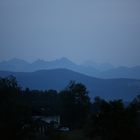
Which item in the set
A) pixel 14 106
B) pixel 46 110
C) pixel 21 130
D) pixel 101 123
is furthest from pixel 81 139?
pixel 46 110

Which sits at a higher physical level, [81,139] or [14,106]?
[14,106]

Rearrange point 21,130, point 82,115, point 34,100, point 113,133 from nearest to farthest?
point 21,130, point 113,133, point 82,115, point 34,100

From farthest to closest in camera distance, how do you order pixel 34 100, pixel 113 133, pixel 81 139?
pixel 34 100
pixel 81 139
pixel 113 133

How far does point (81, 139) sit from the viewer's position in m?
32.7

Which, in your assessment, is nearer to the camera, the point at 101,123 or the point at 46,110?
the point at 101,123

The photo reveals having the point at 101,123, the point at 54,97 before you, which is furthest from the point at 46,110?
the point at 101,123

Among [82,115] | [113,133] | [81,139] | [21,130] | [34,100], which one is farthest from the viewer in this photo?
[34,100]

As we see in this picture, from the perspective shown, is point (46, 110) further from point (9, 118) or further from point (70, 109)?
point (9, 118)

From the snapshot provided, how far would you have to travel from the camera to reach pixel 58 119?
5819 cm

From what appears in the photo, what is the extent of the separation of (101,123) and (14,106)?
16.6 ft

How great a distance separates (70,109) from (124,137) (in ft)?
102

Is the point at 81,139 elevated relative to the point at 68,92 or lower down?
lower down

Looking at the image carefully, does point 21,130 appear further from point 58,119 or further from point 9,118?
point 58,119

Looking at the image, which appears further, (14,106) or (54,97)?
(54,97)
